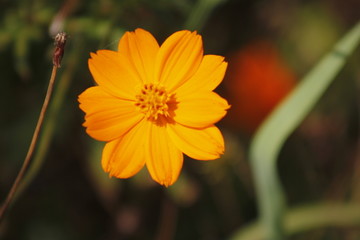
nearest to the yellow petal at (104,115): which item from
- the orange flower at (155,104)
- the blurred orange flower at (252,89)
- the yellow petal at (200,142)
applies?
the orange flower at (155,104)

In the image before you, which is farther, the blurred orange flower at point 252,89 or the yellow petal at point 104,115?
the blurred orange flower at point 252,89

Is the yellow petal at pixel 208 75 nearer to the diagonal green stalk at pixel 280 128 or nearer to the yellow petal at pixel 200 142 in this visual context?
the yellow petal at pixel 200 142

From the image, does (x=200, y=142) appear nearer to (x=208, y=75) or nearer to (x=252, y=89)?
(x=208, y=75)

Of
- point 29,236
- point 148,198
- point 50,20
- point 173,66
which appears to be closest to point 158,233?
point 148,198

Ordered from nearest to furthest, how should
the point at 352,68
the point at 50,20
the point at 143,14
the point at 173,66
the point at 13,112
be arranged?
1. the point at 173,66
2. the point at 50,20
3. the point at 143,14
4. the point at 13,112
5. the point at 352,68

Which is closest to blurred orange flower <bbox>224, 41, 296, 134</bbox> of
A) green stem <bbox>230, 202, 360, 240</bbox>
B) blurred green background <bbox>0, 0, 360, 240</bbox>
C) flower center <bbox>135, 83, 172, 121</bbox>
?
blurred green background <bbox>0, 0, 360, 240</bbox>

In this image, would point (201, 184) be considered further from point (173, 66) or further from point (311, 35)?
point (173, 66)
